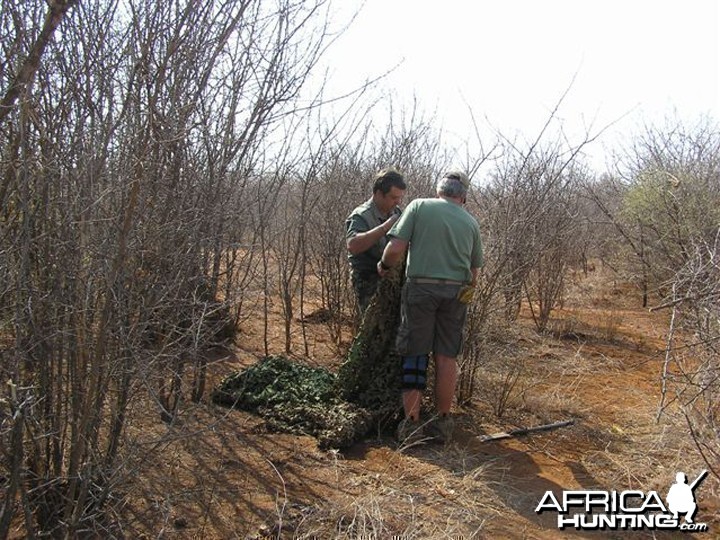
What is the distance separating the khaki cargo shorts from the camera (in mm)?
4016

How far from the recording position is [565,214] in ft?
28.6

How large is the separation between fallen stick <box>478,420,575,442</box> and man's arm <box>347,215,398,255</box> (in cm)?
151

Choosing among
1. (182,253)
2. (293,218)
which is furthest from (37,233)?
(293,218)

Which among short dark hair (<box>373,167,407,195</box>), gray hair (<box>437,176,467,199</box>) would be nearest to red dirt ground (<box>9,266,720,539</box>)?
gray hair (<box>437,176,467,199</box>)

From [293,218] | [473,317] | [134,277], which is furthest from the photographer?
[293,218]

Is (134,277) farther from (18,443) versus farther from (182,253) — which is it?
(18,443)

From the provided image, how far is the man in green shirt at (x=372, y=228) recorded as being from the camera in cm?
434

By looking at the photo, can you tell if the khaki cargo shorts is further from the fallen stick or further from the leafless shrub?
the leafless shrub

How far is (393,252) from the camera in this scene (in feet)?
13.4

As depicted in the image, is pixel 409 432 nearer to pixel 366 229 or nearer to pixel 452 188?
pixel 366 229

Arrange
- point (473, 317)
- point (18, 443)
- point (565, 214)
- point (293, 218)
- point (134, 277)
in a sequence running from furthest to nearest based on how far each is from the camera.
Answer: point (565, 214) → point (293, 218) → point (473, 317) → point (134, 277) → point (18, 443)

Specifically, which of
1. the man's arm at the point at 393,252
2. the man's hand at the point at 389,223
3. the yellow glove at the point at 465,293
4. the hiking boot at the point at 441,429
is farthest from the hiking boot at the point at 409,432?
the man's hand at the point at 389,223

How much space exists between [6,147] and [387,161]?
5.10m

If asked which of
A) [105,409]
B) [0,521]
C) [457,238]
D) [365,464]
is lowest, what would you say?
[365,464]
